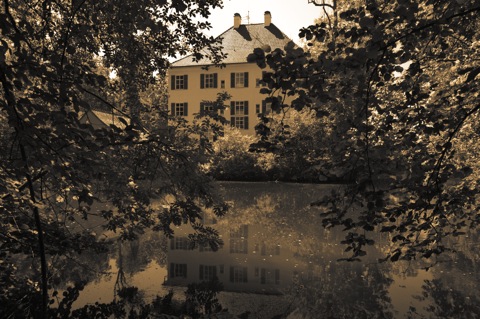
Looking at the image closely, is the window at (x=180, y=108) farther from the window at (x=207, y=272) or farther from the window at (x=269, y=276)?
the window at (x=269, y=276)

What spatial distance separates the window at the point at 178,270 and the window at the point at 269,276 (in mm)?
1550

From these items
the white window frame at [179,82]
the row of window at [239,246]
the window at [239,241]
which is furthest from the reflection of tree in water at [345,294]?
the white window frame at [179,82]

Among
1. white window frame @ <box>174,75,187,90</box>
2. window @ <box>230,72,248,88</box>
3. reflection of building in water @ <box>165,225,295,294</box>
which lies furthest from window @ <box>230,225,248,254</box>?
white window frame @ <box>174,75,187,90</box>

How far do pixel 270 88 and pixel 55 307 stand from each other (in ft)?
16.2

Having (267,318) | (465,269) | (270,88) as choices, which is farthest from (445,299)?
(270,88)

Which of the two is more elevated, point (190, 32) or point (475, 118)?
point (190, 32)

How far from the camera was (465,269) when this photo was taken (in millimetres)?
8391

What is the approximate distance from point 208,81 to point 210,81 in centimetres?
21

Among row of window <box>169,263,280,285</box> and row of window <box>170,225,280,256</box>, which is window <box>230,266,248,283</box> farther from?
row of window <box>170,225,280,256</box>

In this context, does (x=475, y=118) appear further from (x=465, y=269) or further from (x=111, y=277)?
(x=111, y=277)

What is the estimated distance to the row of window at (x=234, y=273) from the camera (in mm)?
7918

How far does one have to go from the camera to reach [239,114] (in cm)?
4012

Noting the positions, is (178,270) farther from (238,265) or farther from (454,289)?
(454,289)

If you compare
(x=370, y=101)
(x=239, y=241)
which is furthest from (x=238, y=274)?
(x=370, y=101)
